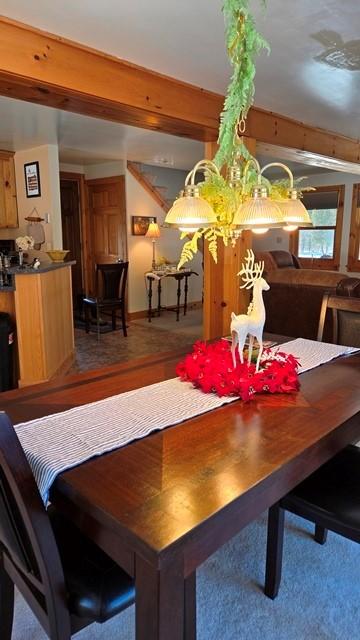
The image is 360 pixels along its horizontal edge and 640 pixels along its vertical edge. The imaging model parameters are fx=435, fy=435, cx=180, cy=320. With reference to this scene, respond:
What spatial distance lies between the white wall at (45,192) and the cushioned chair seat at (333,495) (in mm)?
4318

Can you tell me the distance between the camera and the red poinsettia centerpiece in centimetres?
156

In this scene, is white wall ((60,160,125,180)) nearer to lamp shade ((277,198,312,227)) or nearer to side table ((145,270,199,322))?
side table ((145,270,199,322))

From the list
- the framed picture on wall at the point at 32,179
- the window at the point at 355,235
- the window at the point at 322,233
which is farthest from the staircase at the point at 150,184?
the window at the point at 355,235

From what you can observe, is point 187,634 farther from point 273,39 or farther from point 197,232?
point 273,39

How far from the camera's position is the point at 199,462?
1.12 m

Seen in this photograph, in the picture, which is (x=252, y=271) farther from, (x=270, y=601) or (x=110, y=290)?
(x=110, y=290)

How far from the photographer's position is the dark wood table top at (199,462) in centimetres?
90

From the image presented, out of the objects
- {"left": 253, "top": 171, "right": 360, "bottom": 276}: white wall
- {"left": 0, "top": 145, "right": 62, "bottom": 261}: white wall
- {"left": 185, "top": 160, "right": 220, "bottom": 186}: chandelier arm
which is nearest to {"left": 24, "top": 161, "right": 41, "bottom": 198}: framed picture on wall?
{"left": 0, "top": 145, "right": 62, "bottom": 261}: white wall

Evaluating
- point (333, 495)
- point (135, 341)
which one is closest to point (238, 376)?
point (333, 495)

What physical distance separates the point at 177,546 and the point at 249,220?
43.2 inches

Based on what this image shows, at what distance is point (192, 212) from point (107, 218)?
5505 mm

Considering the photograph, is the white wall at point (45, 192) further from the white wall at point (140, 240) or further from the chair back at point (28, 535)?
the chair back at point (28, 535)

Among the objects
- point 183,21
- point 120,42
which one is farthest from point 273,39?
point 120,42

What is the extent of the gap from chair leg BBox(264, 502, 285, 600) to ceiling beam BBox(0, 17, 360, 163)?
2199 mm
